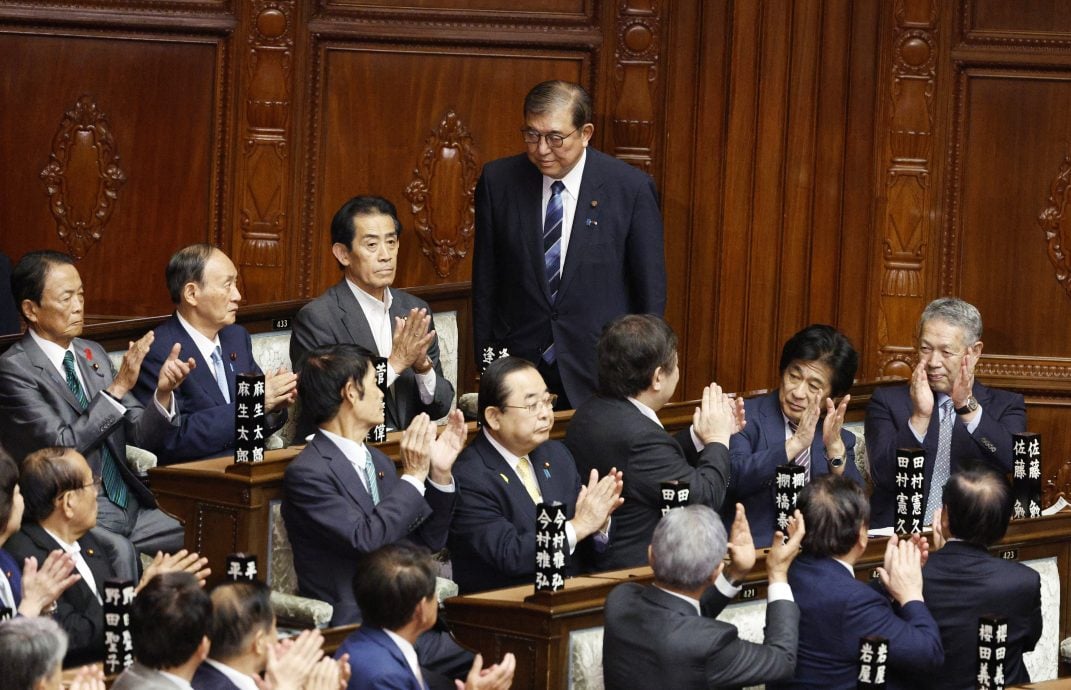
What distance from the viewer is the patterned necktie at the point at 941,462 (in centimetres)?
502

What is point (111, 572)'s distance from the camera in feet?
13.5

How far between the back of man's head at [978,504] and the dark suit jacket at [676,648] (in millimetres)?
576

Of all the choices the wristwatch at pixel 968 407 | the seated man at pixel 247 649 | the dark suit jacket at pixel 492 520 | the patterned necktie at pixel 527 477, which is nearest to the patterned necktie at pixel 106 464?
the dark suit jacket at pixel 492 520

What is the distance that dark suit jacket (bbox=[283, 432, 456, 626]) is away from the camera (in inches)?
153

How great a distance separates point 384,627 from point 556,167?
223 cm

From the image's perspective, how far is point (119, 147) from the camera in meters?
6.31

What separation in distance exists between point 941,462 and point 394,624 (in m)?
2.22

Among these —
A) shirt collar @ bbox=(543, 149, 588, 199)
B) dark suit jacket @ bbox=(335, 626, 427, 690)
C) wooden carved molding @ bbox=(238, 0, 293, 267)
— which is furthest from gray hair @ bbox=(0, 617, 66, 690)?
wooden carved molding @ bbox=(238, 0, 293, 267)

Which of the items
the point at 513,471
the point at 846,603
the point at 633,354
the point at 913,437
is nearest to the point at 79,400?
the point at 513,471

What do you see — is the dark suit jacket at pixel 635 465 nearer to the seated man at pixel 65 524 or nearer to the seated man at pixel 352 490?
the seated man at pixel 352 490

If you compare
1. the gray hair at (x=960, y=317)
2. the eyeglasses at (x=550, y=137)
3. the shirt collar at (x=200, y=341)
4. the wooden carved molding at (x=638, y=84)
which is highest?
the wooden carved molding at (x=638, y=84)

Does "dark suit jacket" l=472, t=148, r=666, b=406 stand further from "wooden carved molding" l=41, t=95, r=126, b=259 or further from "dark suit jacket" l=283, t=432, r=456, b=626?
"wooden carved molding" l=41, t=95, r=126, b=259

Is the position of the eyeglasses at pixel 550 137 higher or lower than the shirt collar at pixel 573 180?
higher

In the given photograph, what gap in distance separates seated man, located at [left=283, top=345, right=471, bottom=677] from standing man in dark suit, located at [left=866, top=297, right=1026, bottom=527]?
1.54 metres
